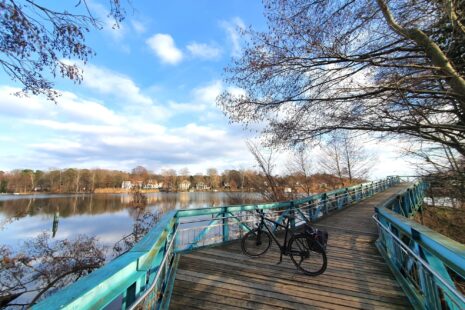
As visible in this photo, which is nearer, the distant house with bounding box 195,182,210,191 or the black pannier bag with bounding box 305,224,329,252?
the black pannier bag with bounding box 305,224,329,252

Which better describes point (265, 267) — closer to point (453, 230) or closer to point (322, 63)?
point (322, 63)

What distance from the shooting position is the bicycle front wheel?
5.43m

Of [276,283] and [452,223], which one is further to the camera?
[452,223]

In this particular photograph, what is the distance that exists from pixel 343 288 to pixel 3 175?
115 m

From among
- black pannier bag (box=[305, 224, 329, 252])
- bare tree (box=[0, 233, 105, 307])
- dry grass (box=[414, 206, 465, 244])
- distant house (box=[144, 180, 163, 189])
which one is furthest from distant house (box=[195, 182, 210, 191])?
black pannier bag (box=[305, 224, 329, 252])

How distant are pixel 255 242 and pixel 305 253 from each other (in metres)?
1.52

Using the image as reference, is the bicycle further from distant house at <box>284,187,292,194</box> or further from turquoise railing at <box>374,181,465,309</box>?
distant house at <box>284,187,292,194</box>

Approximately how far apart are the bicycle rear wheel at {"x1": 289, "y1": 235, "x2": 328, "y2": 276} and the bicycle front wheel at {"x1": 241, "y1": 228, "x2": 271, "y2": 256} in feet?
2.72

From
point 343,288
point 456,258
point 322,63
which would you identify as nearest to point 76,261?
point 343,288

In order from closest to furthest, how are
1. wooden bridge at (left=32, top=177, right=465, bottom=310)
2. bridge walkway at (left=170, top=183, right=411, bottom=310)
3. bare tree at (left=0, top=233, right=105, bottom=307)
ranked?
wooden bridge at (left=32, top=177, right=465, bottom=310)
bridge walkway at (left=170, top=183, right=411, bottom=310)
bare tree at (left=0, top=233, right=105, bottom=307)

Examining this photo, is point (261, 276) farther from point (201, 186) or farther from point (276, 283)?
point (201, 186)

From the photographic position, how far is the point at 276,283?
396 cm

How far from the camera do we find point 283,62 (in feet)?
A: 21.2

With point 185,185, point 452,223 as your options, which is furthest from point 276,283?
point 185,185
